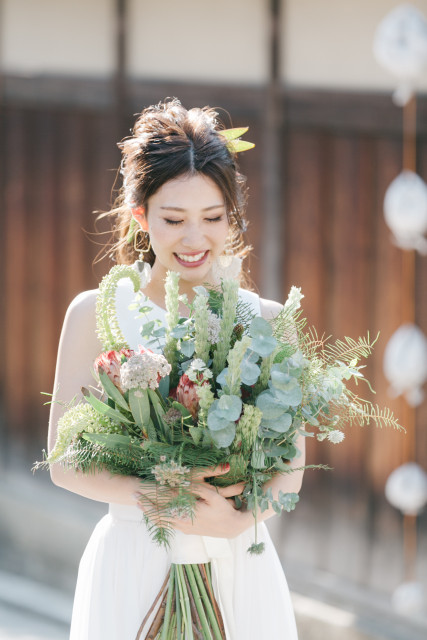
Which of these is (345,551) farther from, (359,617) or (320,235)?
(320,235)

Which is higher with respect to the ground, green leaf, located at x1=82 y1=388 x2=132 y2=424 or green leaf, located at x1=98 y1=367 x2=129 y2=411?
green leaf, located at x1=98 y1=367 x2=129 y2=411

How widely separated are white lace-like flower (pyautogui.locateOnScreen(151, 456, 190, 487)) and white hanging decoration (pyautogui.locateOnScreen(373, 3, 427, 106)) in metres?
1.93

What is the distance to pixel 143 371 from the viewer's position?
1839mm

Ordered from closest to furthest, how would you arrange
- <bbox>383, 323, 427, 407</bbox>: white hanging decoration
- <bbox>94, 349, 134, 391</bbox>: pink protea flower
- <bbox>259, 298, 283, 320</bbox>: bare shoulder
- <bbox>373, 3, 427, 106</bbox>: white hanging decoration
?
1. <bbox>94, 349, 134, 391</bbox>: pink protea flower
2. <bbox>259, 298, 283, 320</bbox>: bare shoulder
3. <bbox>373, 3, 427, 106</bbox>: white hanging decoration
4. <bbox>383, 323, 427, 407</bbox>: white hanging decoration

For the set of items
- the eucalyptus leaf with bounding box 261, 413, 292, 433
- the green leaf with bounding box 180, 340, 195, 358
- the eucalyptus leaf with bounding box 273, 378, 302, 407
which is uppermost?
the green leaf with bounding box 180, 340, 195, 358

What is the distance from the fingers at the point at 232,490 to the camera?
2.01m

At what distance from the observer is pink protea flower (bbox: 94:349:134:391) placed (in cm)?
193

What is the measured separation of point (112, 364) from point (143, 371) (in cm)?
12

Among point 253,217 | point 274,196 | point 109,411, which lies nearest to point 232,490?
point 109,411

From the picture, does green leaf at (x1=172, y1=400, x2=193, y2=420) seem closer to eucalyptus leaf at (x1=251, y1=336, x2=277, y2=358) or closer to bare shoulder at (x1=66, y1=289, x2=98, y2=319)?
eucalyptus leaf at (x1=251, y1=336, x2=277, y2=358)

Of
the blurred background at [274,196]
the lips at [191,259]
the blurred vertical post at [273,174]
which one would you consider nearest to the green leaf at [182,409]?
the lips at [191,259]

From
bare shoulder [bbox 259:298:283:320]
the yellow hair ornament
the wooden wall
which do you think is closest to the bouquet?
bare shoulder [bbox 259:298:283:320]

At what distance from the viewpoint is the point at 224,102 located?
4.36 meters

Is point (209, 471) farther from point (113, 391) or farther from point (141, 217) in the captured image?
point (141, 217)
